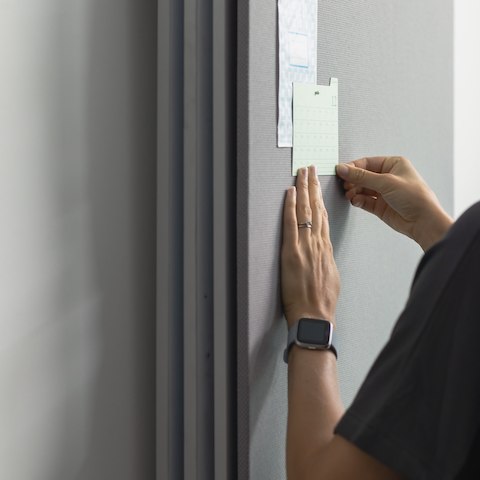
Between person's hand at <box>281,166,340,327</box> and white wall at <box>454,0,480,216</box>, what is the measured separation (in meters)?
0.89

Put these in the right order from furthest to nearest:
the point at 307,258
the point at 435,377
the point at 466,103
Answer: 1. the point at 466,103
2. the point at 307,258
3. the point at 435,377

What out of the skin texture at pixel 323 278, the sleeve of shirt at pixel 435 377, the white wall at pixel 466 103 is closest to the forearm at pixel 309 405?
the skin texture at pixel 323 278

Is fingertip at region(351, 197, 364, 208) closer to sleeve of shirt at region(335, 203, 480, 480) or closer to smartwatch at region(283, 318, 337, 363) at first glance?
smartwatch at region(283, 318, 337, 363)

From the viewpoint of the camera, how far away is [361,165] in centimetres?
106

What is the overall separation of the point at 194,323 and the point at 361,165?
0.38 meters

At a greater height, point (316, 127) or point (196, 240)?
point (316, 127)

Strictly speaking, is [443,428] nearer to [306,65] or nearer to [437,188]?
[306,65]

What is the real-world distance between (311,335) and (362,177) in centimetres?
28

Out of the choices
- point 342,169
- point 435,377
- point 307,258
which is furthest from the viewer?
point 342,169

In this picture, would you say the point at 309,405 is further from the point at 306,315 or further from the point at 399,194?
the point at 399,194

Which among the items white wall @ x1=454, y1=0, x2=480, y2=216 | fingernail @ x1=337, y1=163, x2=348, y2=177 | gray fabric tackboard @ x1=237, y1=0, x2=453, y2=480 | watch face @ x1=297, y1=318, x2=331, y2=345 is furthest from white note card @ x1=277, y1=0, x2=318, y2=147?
white wall @ x1=454, y1=0, x2=480, y2=216

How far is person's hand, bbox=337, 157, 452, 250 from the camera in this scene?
3.37 ft

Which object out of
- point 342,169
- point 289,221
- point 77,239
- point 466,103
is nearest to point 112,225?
point 77,239

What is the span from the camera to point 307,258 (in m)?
0.91
